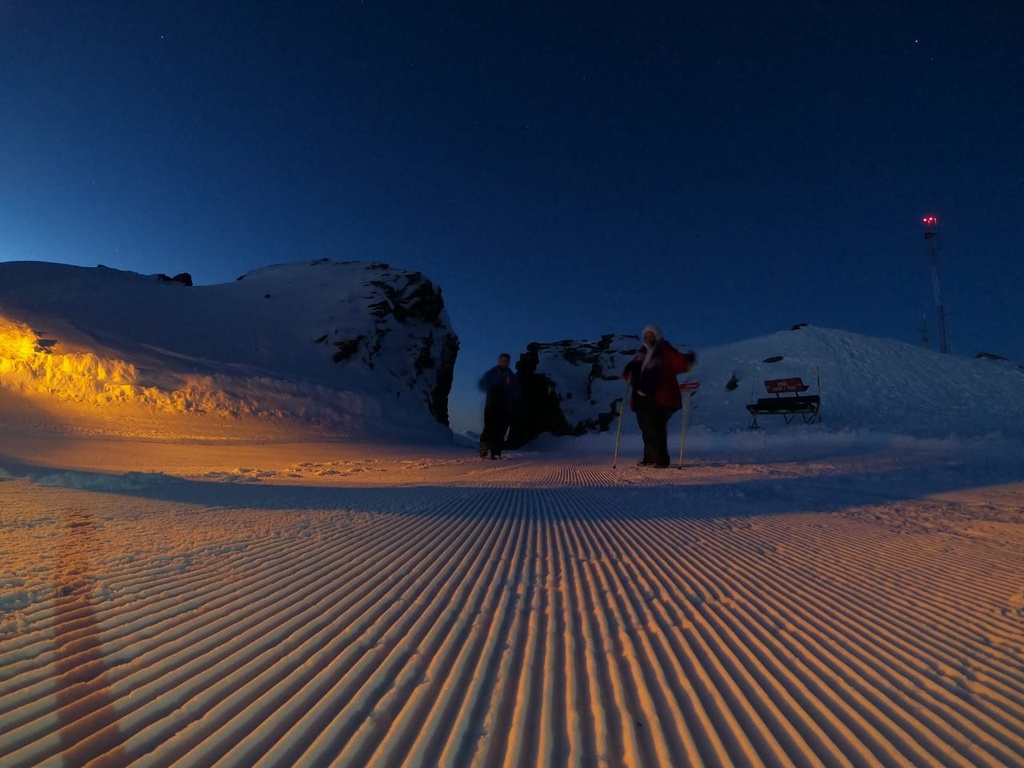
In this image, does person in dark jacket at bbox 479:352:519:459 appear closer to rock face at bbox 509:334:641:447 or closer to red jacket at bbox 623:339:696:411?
red jacket at bbox 623:339:696:411

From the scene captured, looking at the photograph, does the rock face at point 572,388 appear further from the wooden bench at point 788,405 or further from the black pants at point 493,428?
the black pants at point 493,428

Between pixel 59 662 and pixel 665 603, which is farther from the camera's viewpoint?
pixel 665 603

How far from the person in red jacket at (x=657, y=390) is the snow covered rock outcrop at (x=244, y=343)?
1188 cm

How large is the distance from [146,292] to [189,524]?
25.2 meters

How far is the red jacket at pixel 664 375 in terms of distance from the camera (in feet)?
36.2

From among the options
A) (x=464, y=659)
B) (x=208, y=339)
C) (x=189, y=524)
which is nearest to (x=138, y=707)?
(x=464, y=659)

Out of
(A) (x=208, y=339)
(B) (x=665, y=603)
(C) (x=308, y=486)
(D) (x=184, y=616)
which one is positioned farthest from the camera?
(A) (x=208, y=339)

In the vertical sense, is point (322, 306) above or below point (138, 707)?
above

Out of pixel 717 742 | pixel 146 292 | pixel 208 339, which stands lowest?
pixel 717 742

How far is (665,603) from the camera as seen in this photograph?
2.65 metres

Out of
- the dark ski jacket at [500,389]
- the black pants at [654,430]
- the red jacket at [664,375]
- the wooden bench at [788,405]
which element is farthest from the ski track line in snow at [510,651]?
the wooden bench at [788,405]

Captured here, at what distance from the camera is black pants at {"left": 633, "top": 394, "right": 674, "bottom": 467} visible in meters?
11.0

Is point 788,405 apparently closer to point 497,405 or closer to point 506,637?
point 497,405

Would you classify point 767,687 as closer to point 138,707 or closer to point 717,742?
point 717,742
